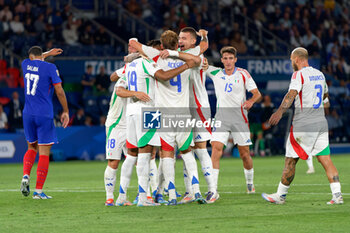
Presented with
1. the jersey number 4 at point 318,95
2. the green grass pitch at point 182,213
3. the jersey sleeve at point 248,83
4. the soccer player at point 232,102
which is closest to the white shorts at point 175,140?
the green grass pitch at point 182,213

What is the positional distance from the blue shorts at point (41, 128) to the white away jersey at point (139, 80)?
2.28 metres

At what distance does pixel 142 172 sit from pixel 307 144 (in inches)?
88.2

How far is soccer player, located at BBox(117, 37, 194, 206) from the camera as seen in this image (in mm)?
9688

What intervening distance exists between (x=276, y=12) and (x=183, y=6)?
4.87m

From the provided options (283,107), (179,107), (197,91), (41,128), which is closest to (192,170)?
(179,107)

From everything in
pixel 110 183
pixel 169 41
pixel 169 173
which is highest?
pixel 169 41

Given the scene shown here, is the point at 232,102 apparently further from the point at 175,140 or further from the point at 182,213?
the point at 182,213

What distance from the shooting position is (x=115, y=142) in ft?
34.2

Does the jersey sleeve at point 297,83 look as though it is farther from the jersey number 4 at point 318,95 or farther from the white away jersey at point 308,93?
the jersey number 4 at point 318,95

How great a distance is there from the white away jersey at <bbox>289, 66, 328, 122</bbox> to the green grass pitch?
119 cm

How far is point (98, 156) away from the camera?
77.5 ft

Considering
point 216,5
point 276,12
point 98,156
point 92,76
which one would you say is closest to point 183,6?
point 216,5

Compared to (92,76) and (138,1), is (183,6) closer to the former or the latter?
(138,1)

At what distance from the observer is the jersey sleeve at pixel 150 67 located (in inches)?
376
